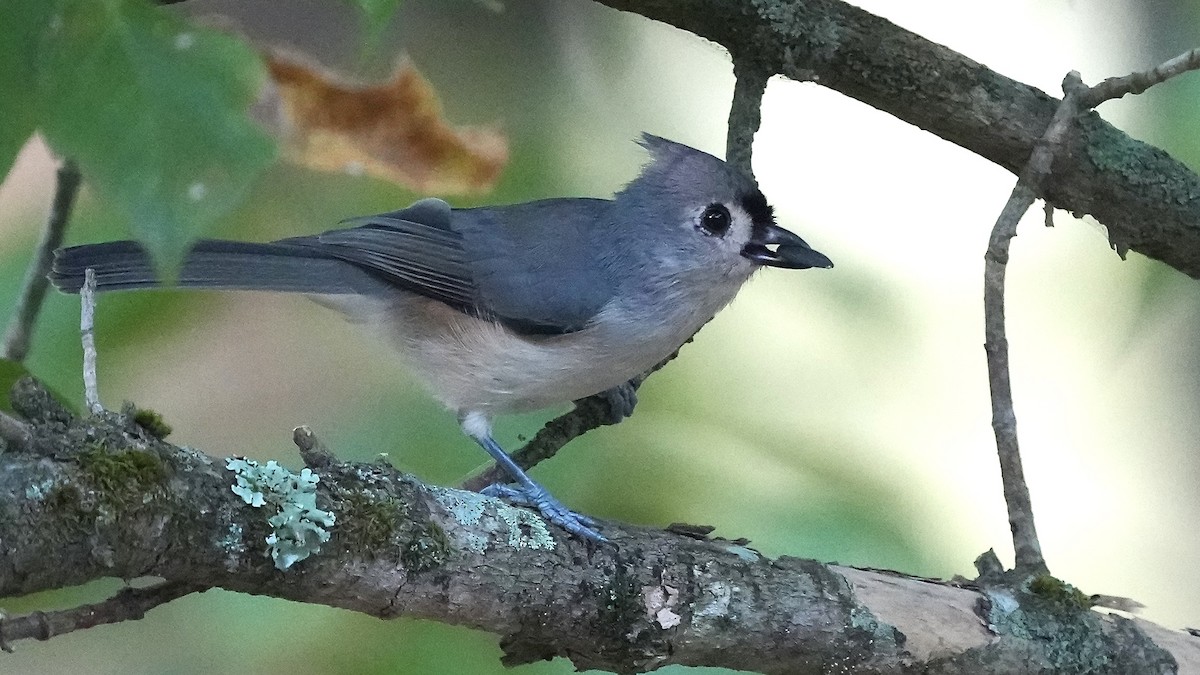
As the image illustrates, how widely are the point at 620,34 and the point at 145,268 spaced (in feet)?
5.69

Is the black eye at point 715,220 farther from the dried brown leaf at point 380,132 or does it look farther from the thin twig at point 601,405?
the dried brown leaf at point 380,132

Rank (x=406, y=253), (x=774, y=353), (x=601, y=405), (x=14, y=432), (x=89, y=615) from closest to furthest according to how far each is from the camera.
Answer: (x=14, y=432) → (x=89, y=615) → (x=406, y=253) → (x=601, y=405) → (x=774, y=353)

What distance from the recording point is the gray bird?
1.82 meters

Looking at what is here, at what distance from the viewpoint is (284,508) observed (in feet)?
3.48

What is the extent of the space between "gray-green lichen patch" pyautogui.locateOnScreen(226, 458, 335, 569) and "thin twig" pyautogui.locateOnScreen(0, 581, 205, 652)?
10cm

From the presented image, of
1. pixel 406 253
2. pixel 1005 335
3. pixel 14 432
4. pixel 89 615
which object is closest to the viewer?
pixel 14 432

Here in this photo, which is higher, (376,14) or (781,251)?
(781,251)

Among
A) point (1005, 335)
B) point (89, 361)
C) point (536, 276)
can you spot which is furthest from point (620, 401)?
point (89, 361)

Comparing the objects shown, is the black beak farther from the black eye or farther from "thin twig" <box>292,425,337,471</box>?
"thin twig" <box>292,425,337,471</box>

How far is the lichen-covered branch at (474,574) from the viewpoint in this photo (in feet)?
3.20

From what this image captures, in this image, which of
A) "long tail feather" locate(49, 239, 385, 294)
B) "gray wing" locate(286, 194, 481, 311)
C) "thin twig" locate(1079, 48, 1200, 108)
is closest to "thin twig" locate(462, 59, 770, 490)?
"gray wing" locate(286, 194, 481, 311)

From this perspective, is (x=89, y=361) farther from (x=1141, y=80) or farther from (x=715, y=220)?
(x=1141, y=80)

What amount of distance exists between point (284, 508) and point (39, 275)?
678 mm

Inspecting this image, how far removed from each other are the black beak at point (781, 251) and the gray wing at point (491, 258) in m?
0.27
